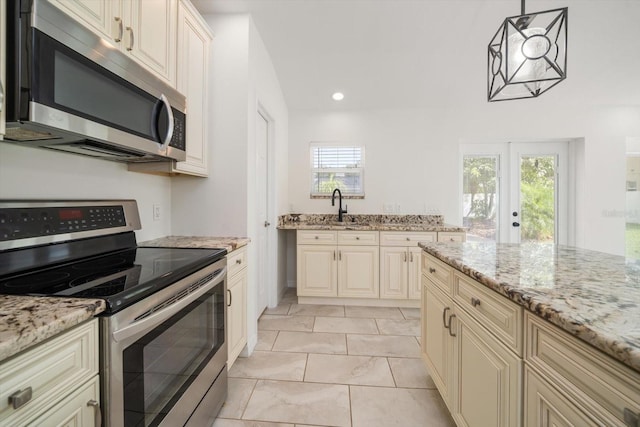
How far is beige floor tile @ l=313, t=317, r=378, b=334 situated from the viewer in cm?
248

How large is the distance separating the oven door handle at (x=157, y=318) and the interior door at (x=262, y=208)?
1.35m

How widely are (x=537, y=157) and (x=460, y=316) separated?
3.67 meters

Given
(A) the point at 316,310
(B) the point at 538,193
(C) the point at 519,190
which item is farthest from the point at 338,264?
(B) the point at 538,193

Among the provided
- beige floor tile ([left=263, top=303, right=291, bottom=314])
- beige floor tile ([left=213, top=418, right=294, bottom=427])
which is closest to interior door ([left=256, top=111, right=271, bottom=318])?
beige floor tile ([left=263, top=303, right=291, bottom=314])

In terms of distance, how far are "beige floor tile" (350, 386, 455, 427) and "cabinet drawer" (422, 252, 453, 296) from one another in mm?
724

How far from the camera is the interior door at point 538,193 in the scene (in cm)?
367

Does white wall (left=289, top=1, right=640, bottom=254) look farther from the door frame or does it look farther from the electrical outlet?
the electrical outlet

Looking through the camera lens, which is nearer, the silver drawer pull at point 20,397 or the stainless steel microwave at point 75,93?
the silver drawer pull at point 20,397

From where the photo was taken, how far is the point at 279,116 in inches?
126

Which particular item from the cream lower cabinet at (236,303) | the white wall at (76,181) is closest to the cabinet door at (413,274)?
the cream lower cabinet at (236,303)

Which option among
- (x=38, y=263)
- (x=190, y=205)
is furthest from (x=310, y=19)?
(x=38, y=263)

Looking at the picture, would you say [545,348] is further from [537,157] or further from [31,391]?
[537,157]

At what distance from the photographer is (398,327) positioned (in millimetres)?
2561

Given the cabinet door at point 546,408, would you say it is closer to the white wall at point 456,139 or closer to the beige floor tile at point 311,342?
the beige floor tile at point 311,342
